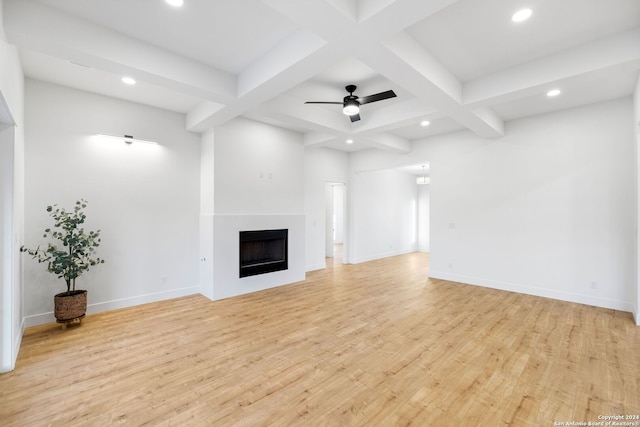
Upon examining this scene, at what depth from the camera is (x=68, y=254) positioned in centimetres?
353

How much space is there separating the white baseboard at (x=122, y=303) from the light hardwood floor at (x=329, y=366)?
155mm

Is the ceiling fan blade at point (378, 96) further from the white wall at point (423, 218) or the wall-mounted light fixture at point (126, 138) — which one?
the white wall at point (423, 218)

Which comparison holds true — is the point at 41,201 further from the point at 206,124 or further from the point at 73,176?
the point at 206,124

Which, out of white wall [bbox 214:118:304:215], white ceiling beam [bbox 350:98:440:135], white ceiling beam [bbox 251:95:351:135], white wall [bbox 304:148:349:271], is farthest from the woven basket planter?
white ceiling beam [bbox 350:98:440:135]

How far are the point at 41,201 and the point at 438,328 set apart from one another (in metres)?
5.27

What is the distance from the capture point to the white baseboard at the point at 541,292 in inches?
162

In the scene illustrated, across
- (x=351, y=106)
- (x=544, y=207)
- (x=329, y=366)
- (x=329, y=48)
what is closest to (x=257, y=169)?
(x=351, y=106)

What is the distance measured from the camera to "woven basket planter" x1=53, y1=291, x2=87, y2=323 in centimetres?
337

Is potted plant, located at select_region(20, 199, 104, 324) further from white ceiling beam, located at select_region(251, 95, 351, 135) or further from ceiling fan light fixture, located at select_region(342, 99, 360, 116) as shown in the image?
ceiling fan light fixture, located at select_region(342, 99, 360, 116)

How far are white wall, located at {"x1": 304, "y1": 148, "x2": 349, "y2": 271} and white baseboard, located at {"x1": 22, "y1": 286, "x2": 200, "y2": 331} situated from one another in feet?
9.25

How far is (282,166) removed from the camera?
560 cm

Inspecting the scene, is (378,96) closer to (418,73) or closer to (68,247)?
(418,73)

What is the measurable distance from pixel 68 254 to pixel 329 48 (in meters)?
3.94

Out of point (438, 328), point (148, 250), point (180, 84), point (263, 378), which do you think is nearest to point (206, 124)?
point (180, 84)
